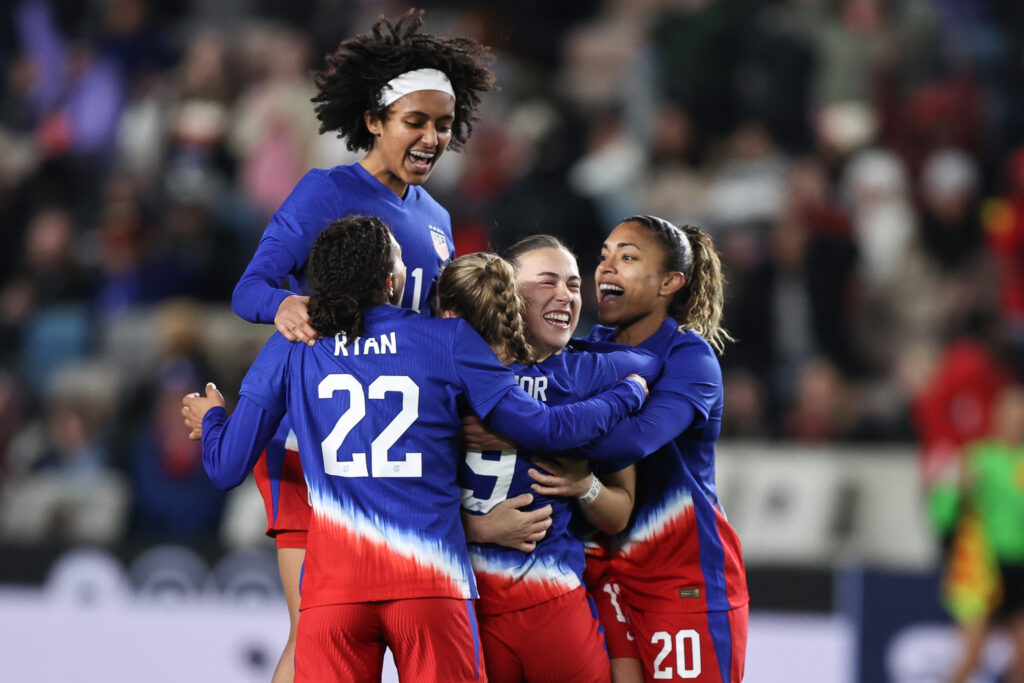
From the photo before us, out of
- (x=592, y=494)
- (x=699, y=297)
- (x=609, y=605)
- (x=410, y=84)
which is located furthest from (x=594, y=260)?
(x=592, y=494)

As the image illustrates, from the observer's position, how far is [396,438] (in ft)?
12.3

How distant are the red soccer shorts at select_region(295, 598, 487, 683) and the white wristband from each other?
507mm

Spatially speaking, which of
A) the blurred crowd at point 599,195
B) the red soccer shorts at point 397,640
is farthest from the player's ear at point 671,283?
the blurred crowd at point 599,195

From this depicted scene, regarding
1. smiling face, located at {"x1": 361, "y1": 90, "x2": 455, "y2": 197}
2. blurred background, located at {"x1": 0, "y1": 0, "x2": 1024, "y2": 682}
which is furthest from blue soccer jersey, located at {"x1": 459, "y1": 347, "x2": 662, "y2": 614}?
blurred background, located at {"x1": 0, "y1": 0, "x2": 1024, "y2": 682}

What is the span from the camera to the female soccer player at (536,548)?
395 centimetres

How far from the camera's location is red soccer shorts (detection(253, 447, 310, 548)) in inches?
173

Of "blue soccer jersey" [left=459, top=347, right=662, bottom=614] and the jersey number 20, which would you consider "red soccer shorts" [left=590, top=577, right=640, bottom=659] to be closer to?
"blue soccer jersey" [left=459, top=347, right=662, bottom=614]

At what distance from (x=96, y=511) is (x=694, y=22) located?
18.2 ft

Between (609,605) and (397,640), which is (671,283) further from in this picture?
(397,640)

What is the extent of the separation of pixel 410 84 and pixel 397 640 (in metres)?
1.77

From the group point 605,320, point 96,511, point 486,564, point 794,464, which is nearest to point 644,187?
point 794,464

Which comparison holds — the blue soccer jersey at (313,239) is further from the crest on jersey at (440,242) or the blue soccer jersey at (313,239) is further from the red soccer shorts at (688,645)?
the red soccer shorts at (688,645)

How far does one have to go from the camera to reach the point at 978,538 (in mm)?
8219

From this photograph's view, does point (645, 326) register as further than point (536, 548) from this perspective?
Yes
